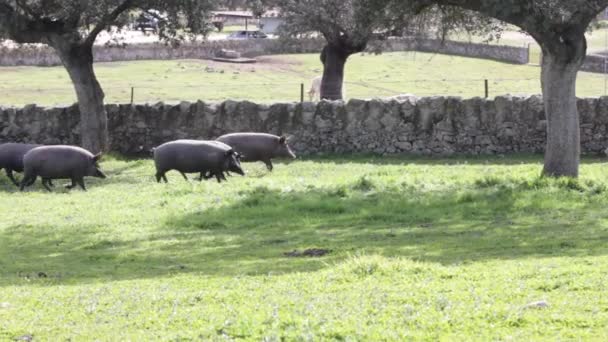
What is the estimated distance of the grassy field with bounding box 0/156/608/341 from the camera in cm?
958

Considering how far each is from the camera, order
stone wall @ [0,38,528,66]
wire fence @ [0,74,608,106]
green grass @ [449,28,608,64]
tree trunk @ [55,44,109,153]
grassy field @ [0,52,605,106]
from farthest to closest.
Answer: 1. green grass @ [449,28,608,64]
2. stone wall @ [0,38,528,66]
3. grassy field @ [0,52,605,106]
4. wire fence @ [0,74,608,106]
5. tree trunk @ [55,44,109,153]

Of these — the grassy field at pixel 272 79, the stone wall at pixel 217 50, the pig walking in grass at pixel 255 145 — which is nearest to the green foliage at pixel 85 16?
the pig walking in grass at pixel 255 145

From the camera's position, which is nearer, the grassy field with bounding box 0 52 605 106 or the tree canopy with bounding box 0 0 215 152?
the tree canopy with bounding box 0 0 215 152

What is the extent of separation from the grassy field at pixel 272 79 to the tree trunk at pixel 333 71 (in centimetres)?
400

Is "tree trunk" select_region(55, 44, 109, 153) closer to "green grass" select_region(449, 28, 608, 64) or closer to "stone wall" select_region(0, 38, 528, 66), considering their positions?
"stone wall" select_region(0, 38, 528, 66)

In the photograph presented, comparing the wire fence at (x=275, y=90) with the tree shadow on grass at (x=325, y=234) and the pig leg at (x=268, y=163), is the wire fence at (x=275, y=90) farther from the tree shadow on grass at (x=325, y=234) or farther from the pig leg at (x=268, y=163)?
the tree shadow on grass at (x=325, y=234)

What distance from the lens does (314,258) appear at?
15203 millimetres

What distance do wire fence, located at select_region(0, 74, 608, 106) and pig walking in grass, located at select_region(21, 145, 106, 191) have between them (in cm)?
1668

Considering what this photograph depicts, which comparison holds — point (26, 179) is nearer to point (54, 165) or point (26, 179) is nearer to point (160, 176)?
point (54, 165)

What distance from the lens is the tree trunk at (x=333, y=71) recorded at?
40000 millimetres

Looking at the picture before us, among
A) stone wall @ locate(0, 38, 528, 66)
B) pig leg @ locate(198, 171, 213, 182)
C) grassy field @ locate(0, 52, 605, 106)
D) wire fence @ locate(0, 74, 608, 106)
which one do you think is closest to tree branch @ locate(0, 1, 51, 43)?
pig leg @ locate(198, 171, 213, 182)

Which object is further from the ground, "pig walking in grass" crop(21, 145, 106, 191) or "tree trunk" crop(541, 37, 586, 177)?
"tree trunk" crop(541, 37, 586, 177)

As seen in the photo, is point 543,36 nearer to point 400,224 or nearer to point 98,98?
point 400,224

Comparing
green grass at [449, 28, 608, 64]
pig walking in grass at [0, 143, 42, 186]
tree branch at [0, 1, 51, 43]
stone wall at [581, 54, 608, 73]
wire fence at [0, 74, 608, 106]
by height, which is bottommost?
pig walking in grass at [0, 143, 42, 186]
